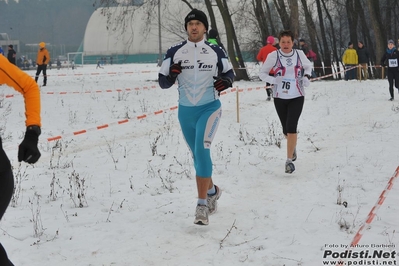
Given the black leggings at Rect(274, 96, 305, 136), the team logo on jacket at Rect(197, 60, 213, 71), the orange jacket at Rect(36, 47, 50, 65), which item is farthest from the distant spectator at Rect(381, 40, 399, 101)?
the orange jacket at Rect(36, 47, 50, 65)

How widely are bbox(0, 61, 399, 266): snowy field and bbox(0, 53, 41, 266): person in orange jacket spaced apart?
58.5 inches

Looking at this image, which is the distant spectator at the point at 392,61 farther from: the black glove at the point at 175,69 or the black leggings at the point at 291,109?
the black glove at the point at 175,69

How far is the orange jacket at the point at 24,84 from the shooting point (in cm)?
334

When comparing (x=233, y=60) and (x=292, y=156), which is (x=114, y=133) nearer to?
(x=292, y=156)

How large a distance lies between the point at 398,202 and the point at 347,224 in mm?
1023

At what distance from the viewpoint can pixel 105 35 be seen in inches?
4031

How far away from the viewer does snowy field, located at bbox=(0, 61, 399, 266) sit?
15.7 feet

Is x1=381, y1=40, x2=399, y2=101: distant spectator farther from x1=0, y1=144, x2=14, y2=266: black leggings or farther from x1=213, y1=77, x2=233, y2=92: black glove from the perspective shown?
x1=0, y1=144, x2=14, y2=266: black leggings

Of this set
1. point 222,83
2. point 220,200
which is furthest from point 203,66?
point 220,200

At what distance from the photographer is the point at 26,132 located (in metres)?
3.41

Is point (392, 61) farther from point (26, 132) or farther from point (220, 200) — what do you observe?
point (26, 132)

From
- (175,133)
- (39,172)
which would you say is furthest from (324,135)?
(39,172)

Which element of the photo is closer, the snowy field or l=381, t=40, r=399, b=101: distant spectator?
the snowy field

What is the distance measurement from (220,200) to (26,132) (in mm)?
3495
